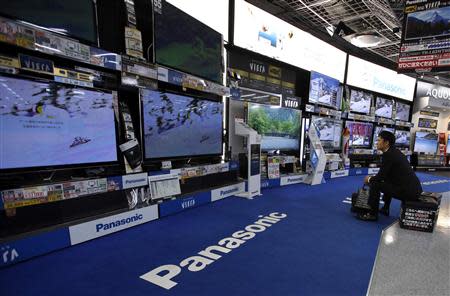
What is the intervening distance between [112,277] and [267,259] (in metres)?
1.28

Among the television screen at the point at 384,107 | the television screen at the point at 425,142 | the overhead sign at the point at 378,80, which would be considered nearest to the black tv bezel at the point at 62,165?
the overhead sign at the point at 378,80

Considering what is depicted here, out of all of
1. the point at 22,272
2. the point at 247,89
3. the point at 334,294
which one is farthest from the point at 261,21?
the point at 22,272

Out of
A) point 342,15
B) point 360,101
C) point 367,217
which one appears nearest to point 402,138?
point 360,101

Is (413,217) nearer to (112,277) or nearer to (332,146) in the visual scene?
(112,277)

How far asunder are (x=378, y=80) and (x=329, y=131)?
3755mm

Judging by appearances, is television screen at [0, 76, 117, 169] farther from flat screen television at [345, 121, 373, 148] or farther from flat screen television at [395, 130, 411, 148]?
flat screen television at [395, 130, 411, 148]

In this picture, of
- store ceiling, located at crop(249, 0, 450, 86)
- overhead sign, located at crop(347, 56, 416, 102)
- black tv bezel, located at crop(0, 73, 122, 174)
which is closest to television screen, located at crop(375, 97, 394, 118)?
overhead sign, located at crop(347, 56, 416, 102)

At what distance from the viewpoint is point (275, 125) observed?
524 centimetres

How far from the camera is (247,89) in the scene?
505 cm

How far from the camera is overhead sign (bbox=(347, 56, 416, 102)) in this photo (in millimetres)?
7898

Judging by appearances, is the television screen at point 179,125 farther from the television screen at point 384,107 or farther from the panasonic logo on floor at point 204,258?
the television screen at point 384,107

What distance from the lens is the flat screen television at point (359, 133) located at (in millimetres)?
7695

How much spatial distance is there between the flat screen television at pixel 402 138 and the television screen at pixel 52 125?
34.3ft

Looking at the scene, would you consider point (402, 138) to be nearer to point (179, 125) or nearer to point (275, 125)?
point (275, 125)
